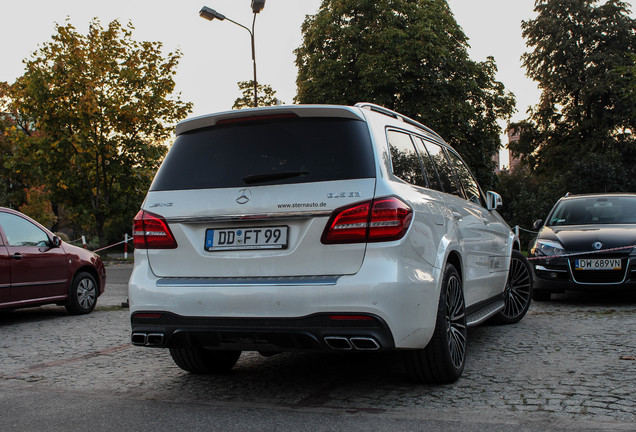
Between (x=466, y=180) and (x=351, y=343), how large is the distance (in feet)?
10.5

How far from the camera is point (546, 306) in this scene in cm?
958

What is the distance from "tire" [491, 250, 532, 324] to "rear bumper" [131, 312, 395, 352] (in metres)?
4.15

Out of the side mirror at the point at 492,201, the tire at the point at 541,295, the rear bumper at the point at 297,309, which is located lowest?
the tire at the point at 541,295

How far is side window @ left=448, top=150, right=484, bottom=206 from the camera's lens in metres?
6.49

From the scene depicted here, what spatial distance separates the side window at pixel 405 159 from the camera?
15.1ft

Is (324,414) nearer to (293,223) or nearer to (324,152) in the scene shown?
(293,223)

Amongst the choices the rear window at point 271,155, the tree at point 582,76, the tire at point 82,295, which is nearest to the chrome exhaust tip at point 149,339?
the rear window at point 271,155

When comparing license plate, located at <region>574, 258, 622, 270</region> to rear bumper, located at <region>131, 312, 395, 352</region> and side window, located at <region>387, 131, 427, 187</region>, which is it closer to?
side window, located at <region>387, 131, 427, 187</region>

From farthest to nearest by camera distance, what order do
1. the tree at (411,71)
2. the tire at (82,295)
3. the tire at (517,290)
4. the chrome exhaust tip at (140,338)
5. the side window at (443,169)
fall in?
the tree at (411,71) < the tire at (82,295) < the tire at (517,290) < the side window at (443,169) < the chrome exhaust tip at (140,338)

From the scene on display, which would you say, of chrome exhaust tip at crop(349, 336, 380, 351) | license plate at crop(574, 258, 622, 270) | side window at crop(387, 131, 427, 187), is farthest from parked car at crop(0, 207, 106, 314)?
license plate at crop(574, 258, 622, 270)

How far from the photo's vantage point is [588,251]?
31.1ft

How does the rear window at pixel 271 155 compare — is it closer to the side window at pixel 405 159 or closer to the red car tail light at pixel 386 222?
the red car tail light at pixel 386 222

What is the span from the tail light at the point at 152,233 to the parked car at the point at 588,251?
6.73m

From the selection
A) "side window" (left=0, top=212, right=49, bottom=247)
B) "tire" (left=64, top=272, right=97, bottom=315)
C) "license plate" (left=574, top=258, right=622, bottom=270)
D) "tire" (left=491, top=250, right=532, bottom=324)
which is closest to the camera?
"tire" (left=491, top=250, right=532, bottom=324)
